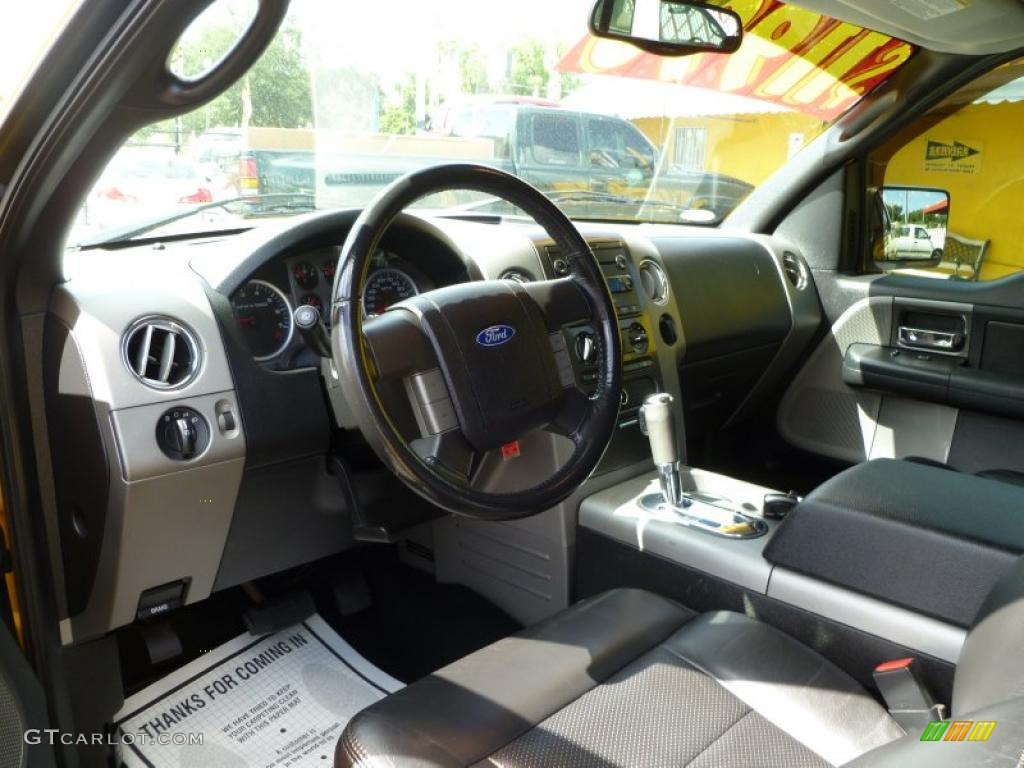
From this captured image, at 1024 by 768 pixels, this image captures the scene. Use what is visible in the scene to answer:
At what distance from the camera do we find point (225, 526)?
69.6 inches

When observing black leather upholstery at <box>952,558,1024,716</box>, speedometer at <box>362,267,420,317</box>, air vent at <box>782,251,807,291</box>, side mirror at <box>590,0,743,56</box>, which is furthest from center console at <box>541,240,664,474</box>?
black leather upholstery at <box>952,558,1024,716</box>

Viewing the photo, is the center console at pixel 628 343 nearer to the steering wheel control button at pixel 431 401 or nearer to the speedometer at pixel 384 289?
the speedometer at pixel 384 289

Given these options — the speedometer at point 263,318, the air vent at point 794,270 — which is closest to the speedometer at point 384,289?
the speedometer at point 263,318

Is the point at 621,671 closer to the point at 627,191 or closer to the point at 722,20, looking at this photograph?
the point at 722,20

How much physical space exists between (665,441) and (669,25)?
101 cm

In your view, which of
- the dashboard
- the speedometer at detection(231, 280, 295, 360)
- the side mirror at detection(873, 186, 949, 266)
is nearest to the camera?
the dashboard

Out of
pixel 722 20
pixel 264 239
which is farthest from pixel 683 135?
pixel 264 239

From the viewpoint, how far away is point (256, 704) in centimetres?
203

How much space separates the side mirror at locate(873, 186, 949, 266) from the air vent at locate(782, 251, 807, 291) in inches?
9.8

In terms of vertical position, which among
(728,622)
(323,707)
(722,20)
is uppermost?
(722,20)

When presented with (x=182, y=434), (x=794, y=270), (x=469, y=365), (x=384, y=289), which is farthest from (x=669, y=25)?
(x=182, y=434)

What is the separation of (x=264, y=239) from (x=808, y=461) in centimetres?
198

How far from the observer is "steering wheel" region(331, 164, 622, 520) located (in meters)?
1.28

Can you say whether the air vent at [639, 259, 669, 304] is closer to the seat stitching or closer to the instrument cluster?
the instrument cluster
